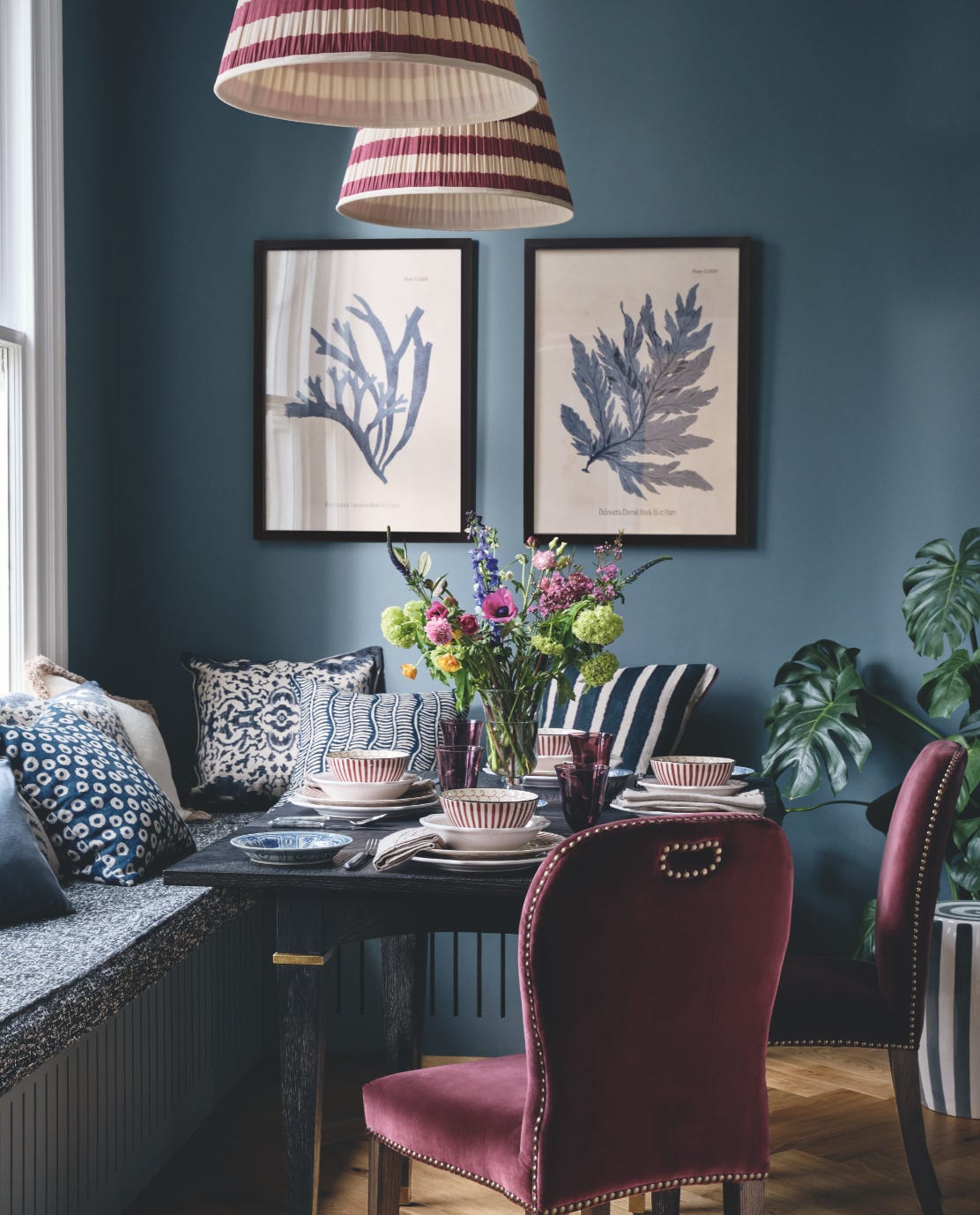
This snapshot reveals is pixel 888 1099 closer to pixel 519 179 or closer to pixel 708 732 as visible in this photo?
pixel 708 732

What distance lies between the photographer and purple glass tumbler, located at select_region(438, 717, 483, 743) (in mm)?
2336

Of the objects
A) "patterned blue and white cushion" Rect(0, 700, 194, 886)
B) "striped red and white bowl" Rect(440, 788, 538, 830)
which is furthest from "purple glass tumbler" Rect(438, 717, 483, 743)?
"patterned blue and white cushion" Rect(0, 700, 194, 886)

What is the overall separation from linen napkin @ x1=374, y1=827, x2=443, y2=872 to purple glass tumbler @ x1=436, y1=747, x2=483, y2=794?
0.96 ft

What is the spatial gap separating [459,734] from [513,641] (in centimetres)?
21

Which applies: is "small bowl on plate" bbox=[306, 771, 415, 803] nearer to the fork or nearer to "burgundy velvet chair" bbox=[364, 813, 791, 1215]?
the fork

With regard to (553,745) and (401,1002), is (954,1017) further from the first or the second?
(401,1002)

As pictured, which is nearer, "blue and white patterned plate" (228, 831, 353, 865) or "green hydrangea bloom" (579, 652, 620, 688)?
"blue and white patterned plate" (228, 831, 353, 865)

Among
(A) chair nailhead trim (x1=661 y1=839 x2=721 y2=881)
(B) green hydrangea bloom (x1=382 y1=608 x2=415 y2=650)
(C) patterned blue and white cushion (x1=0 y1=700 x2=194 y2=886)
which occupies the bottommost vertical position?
(C) patterned blue and white cushion (x1=0 y1=700 x2=194 y2=886)

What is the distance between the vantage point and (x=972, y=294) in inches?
135

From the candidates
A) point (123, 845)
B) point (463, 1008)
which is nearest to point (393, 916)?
point (123, 845)

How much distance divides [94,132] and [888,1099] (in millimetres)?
3231

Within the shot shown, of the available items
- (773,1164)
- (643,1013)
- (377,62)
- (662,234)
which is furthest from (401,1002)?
(662,234)

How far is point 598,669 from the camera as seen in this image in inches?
93.0

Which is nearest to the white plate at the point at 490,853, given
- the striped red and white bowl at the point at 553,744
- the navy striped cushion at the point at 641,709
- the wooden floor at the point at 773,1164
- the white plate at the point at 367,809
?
the white plate at the point at 367,809
